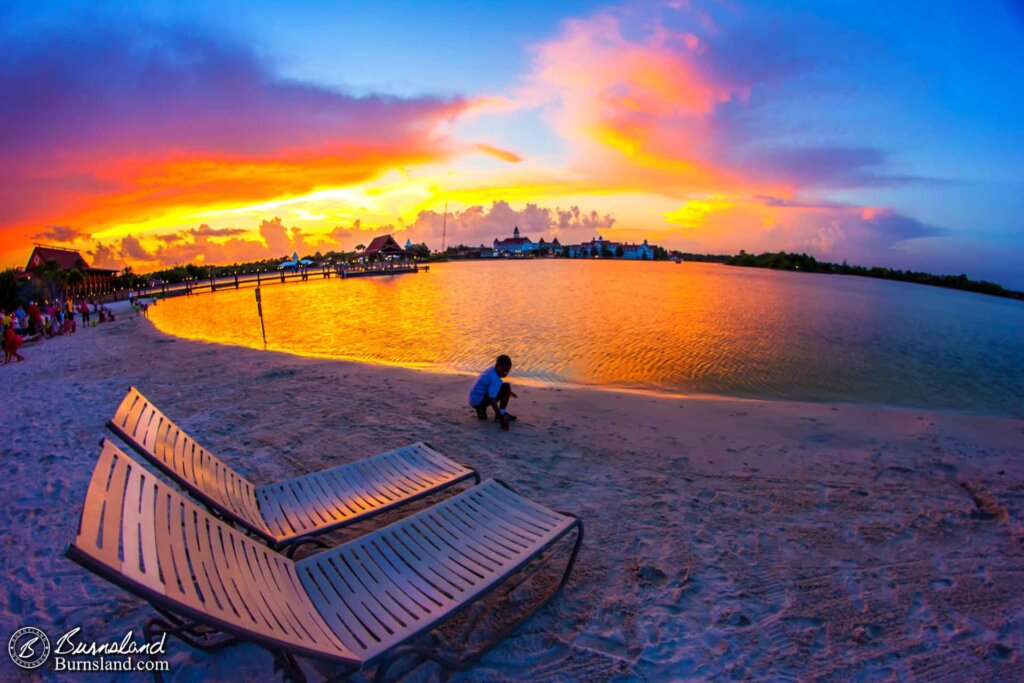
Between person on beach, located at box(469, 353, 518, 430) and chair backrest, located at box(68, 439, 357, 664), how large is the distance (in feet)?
12.7

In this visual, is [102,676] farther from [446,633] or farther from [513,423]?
[513,423]

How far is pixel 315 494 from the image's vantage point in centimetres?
352

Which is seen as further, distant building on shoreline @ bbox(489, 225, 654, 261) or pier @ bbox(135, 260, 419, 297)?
distant building on shoreline @ bbox(489, 225, 654, 261)

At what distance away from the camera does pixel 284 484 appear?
3648 millimetres

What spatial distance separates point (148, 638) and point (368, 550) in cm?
109

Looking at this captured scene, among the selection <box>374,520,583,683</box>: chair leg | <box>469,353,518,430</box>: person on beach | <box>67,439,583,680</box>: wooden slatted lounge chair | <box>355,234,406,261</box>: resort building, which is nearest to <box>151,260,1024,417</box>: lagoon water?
<box>469,353,518,430</box>: person on beach

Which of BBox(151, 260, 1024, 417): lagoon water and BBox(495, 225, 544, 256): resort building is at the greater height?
BBox(495, 225, 544, 256): resort building

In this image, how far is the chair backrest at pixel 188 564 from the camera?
58.4 inches

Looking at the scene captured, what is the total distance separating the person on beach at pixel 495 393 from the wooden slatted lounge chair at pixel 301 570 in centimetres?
292

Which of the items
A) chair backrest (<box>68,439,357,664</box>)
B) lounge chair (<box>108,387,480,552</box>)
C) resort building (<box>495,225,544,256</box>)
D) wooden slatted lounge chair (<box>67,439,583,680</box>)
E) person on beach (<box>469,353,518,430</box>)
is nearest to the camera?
chair backrest (<box>68,439,357,664</box>)

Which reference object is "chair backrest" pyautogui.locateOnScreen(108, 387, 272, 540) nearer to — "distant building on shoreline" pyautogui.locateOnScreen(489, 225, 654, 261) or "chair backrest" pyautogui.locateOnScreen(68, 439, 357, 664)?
"chair backrest" pyautogui.locateOnScreen(68, 439, 357, 664)

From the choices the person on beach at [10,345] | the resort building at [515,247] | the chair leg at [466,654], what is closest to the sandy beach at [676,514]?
the chair leg at [466,654]

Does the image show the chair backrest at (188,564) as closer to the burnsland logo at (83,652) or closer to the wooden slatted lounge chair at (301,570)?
the wooden slatted lounge chair at (301,570)

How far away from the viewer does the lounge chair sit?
109 inches
